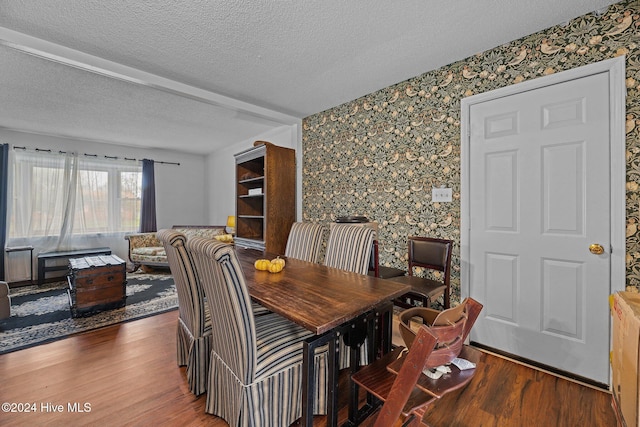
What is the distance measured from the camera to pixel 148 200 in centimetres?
569

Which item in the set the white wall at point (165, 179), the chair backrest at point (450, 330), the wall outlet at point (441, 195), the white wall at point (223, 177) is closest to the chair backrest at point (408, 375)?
the chair backrest at point (450, 330)

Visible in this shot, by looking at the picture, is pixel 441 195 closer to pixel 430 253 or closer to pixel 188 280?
pixel 430 253

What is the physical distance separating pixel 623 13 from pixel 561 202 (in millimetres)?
1230

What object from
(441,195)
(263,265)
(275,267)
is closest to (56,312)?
(263,265)

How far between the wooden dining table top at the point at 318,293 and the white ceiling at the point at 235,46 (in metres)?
1.76

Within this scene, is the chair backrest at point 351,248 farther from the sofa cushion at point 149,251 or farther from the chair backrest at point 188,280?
the sofa cushion at point 149,251

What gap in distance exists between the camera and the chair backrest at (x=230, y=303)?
1212 millimetres

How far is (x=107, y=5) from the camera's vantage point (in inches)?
69.7

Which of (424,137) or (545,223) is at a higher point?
(424,137)

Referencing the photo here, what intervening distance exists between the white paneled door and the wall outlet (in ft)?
0.62

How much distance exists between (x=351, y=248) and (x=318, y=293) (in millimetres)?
819

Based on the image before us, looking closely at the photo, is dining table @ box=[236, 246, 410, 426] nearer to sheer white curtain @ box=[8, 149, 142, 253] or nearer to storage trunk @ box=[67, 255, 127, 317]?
storage trunk @ box=[67, 255, 127, 317]

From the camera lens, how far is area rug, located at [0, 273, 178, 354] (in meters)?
2.60

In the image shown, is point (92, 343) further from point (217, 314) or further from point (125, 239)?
point (125, 239)
